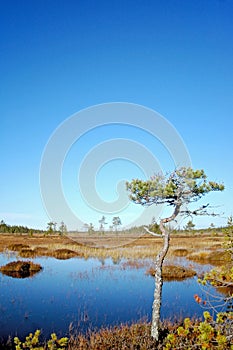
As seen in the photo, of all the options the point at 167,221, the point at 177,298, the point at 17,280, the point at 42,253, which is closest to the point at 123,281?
the point at 177,298

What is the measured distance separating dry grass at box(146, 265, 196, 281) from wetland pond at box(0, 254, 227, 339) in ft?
3.48

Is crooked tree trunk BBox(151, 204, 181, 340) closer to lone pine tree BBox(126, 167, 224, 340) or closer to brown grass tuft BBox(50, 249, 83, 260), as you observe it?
lone pine tree BBox(126, 167, 224, 340)

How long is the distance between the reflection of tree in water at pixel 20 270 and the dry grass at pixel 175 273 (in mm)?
9706

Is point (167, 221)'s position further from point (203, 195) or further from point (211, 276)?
point (211, 276)

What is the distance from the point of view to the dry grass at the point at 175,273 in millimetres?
24688

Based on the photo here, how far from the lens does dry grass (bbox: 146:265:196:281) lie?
972 inches

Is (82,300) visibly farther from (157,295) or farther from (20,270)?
(20,270)

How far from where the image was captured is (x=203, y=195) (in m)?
10.6

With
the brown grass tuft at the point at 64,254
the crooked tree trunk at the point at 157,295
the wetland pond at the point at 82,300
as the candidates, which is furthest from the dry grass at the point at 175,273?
the crooked tree trunk at the point at 157,295

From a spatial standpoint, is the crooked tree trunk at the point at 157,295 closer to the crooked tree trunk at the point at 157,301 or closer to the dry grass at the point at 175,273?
the crooked tree trunk at the point at 157,301

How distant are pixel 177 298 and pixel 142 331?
754 cm

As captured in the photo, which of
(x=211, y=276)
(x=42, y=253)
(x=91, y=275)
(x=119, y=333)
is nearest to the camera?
(x=211, y=276)

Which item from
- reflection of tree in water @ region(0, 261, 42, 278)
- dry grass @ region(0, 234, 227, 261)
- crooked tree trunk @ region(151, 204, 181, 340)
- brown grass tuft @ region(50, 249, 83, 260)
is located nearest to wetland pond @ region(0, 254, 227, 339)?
reflection of tree in water @ region(0, 261, 42, 278)

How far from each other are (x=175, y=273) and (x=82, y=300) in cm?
1075
